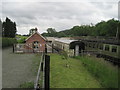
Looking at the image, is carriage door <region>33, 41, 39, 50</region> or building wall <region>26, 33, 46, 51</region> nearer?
building wall <region>26, 33, 46, 51</region>

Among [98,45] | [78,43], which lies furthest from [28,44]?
[98,45]

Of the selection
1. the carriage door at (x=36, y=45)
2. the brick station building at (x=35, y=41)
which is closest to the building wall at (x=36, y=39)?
the brick station building at (x=35, y=41)

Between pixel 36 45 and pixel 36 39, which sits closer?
pixel 36 39

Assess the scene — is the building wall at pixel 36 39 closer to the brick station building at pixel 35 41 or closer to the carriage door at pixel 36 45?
the brick station building at pixel 35 41

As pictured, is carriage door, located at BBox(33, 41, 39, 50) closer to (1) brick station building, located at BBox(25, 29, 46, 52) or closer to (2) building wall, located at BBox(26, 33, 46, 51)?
(1) brick station building, located at BBox(25, 29, 46, 52)

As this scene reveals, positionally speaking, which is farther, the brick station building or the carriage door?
the carriage door

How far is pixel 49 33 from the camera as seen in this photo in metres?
87.6

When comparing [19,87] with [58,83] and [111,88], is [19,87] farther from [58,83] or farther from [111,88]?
[111,88]

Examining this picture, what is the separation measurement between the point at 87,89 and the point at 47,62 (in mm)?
2439

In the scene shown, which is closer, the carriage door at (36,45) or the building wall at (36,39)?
the building wall at (36,39)

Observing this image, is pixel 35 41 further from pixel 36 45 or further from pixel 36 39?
pixel 36 45

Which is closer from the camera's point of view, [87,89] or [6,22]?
[87,89]

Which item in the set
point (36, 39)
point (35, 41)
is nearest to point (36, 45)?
point (35, 41)

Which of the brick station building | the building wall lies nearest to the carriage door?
the brick station building
